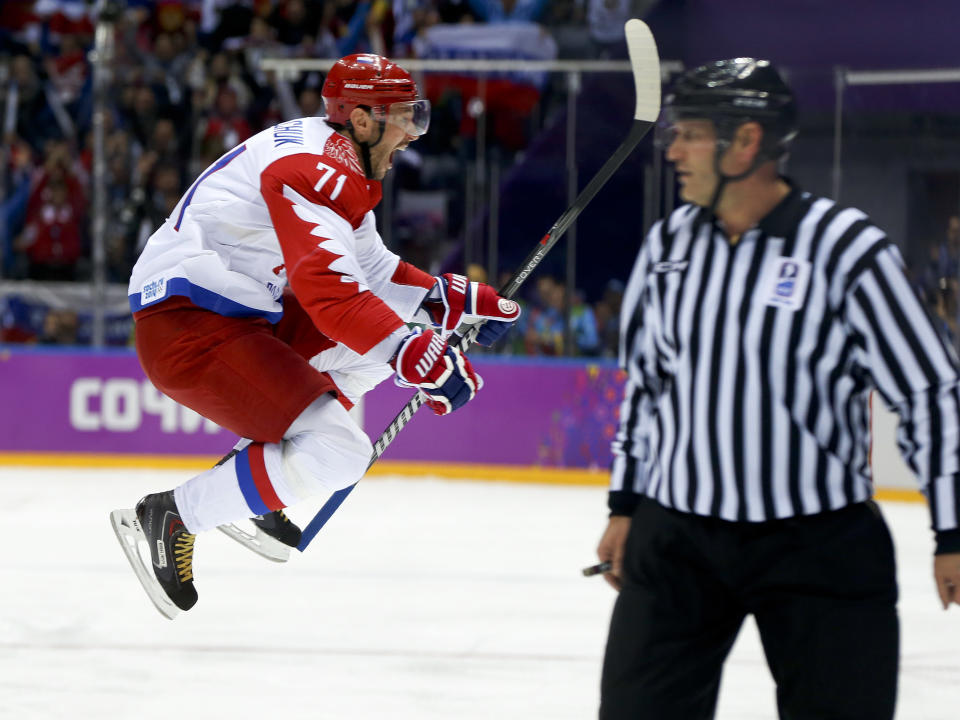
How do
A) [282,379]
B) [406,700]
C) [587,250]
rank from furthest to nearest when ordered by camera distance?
[587,250] → [406,700] → [282,379]

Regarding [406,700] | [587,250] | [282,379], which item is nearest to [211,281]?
[282,379]

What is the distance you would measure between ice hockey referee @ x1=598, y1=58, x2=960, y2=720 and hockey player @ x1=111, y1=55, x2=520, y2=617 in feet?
3.30

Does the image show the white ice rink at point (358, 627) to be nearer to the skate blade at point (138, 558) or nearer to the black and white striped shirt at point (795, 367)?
the skate blade at point (138, 558)

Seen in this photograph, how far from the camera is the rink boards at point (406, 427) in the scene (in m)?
6.68

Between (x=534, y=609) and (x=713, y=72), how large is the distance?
2597mm

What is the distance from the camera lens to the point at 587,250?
20.8 feet

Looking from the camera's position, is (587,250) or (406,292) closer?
(406,292)

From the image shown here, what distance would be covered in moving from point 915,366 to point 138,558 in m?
2.02

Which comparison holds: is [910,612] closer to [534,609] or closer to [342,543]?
[534,609]

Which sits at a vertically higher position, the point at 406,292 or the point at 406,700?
the point at 406,292

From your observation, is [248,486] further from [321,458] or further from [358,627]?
[358,627]

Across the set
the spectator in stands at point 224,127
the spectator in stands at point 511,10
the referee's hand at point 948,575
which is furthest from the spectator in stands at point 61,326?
the referee's hand at point 948,575

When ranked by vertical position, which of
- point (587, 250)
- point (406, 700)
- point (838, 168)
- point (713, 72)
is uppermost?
point (713, 72)

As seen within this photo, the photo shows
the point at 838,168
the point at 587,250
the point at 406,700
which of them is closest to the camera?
the point at 406,700
